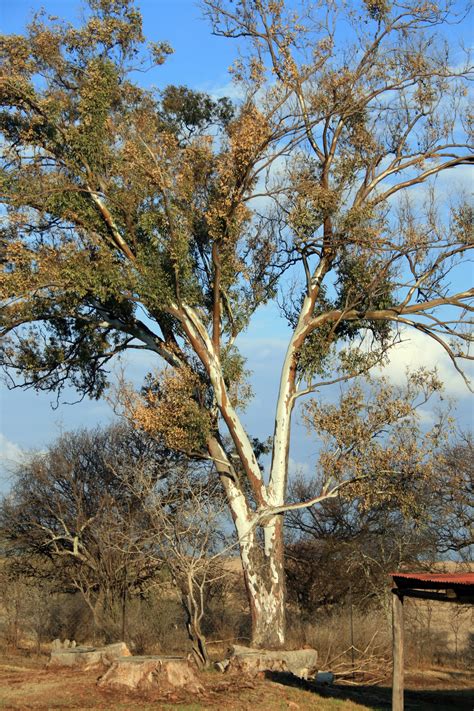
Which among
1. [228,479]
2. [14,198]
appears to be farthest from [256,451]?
[14,198]

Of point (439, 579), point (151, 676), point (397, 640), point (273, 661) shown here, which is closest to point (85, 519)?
point (273, 661)

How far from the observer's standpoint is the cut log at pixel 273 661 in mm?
16625

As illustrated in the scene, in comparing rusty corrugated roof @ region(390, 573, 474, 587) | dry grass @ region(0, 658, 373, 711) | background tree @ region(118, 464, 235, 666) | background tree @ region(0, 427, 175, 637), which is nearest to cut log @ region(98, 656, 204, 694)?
dry grass @ region(0, 658, 373, 711)

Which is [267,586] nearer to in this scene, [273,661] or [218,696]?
[273,661]

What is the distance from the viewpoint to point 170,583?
2333 cm

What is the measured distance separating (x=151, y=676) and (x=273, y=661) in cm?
306

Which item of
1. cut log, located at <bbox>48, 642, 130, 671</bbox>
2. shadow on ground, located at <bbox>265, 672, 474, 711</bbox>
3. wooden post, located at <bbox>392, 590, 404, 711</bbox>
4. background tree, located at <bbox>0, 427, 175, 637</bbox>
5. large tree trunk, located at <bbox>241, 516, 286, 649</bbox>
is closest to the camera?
wooden post, located at <bbox>392, 590, 404, 711</bbox>

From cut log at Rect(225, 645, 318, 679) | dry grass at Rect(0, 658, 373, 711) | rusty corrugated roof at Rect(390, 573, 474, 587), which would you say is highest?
rusty corrugated roof at Rect(390, 573, 474, 587)

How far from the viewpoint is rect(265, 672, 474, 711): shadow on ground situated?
49.4 feet

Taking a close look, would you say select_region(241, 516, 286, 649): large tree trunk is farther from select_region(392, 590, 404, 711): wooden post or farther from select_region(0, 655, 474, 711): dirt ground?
select_region(392, 590, 404, 711): wooden post

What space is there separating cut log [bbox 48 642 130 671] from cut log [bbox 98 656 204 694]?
4.75 feet

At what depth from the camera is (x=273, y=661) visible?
56.0 feet

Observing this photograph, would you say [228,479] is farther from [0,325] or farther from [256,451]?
[0,325]

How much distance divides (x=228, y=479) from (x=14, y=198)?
7.80 metres
